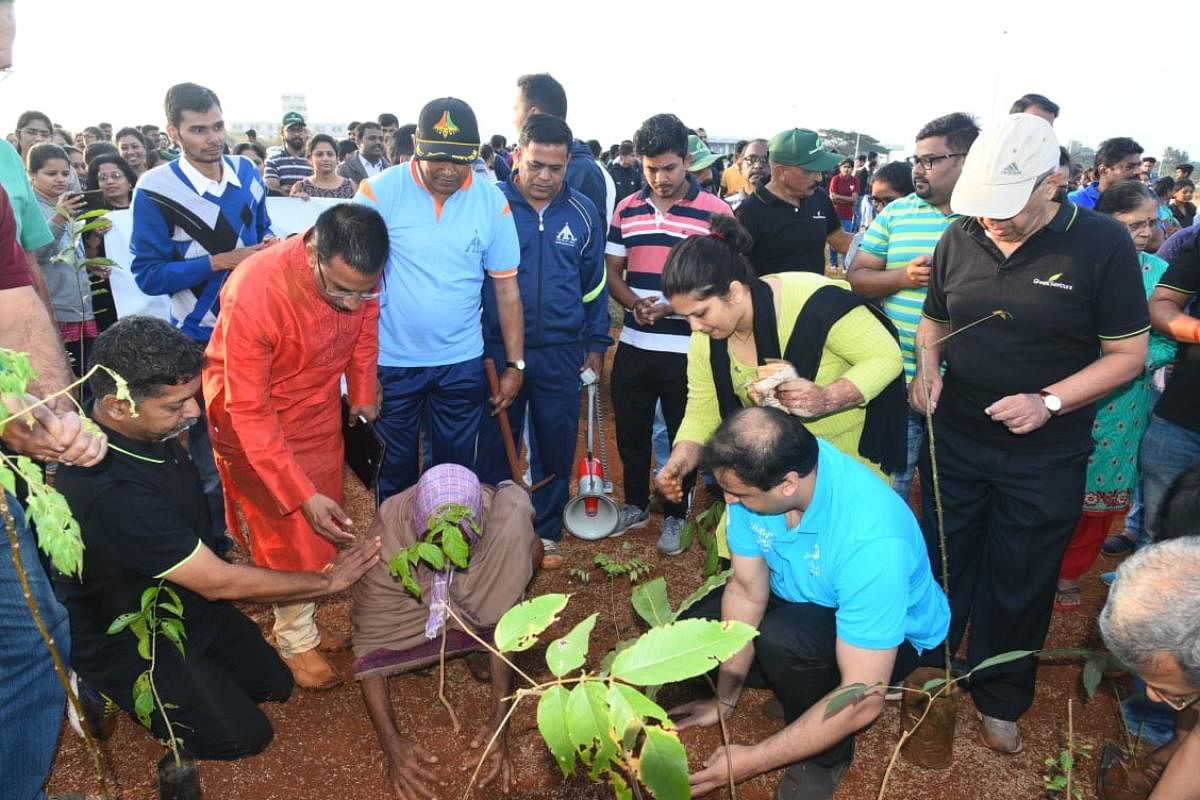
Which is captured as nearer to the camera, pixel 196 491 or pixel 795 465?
pixel 795 465

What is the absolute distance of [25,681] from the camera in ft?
6.02

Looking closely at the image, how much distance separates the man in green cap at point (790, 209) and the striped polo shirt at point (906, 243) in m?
0.52

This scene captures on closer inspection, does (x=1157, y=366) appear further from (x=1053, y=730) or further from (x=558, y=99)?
(x=558, y=99)

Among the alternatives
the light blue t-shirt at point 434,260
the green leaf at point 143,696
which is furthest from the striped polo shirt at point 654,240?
the green leaf at point 143,696

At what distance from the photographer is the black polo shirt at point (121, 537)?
2256 mm

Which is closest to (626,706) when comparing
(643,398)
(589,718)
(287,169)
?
(589,718)

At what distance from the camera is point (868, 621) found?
2.13 m

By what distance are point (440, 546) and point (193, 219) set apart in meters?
2.17

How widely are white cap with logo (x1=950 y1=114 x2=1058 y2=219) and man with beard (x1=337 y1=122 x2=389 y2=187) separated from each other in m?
7.26

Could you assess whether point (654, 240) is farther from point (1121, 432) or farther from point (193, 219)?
point (1121, 432)

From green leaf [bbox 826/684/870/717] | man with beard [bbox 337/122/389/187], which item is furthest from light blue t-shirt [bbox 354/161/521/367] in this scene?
man with beard [bbox 337/122/389/187]

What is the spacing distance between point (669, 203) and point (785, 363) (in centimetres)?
166

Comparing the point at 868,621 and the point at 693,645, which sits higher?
Result: the point at 693,645

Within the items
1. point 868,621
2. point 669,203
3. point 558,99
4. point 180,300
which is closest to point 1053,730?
point 868,621
